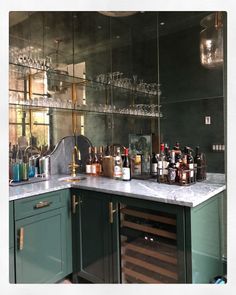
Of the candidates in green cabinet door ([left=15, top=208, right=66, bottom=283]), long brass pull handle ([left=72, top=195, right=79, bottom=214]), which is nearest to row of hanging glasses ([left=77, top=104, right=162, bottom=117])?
long brass pull handle ([left=72, top=195, right=79, bottom=214])

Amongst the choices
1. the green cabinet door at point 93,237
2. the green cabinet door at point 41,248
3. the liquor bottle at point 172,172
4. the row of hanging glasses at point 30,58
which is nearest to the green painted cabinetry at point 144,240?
the green cabinet door at point 93,237

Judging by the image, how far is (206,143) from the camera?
1514mm

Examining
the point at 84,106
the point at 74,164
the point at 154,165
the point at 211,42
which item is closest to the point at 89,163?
the point at 74,164

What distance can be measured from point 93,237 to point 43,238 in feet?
1.02

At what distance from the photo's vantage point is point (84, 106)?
2.31 m

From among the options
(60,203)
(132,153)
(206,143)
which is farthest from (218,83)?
(60,203)

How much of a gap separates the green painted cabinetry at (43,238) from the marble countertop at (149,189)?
55 mm

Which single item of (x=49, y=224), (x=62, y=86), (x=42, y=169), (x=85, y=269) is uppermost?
(x=62, y=86)

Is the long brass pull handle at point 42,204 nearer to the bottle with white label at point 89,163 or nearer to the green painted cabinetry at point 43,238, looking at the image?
the green painted cabinetry at point 43,238

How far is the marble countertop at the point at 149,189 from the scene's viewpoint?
126 centimetres

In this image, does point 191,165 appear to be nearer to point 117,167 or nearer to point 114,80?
point 117,167
